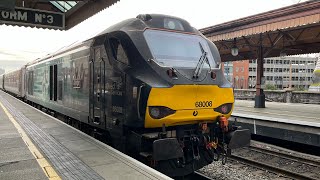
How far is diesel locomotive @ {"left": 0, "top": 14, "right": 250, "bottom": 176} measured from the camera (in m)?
5.99

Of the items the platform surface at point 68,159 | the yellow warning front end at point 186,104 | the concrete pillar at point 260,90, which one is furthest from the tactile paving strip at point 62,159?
the concrete pillar at point 260,90

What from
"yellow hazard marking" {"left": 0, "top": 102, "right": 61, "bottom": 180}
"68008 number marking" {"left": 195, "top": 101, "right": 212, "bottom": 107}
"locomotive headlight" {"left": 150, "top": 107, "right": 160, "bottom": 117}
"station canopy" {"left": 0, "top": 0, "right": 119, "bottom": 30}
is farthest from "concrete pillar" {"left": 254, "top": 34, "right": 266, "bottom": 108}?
"locomotive headlight" {"left": 150, "top": 107, "right": 160, "bottom": 117}

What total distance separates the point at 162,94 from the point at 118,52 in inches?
56.6

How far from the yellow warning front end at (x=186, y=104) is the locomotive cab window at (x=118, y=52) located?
1054 mm

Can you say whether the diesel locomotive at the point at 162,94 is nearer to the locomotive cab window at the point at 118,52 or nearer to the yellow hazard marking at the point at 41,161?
the locomotive cab window at the point at 118,52

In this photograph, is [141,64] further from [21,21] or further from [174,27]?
[21,21]

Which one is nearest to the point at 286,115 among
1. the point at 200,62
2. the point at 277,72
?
the point at 200,62

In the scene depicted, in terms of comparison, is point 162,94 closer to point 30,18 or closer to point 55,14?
point 30,18

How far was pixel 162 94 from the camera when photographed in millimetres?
5945

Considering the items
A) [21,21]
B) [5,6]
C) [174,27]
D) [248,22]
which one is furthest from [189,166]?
[248,22]

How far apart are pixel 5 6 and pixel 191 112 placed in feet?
13.8

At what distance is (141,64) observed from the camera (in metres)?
6.14

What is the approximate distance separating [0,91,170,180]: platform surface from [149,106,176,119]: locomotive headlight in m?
0.95

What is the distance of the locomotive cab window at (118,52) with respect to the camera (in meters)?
6.42
